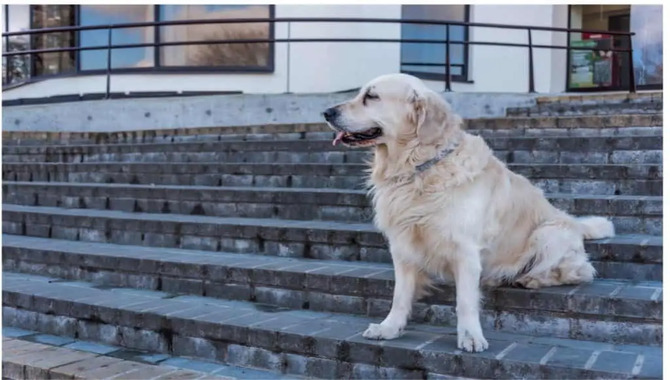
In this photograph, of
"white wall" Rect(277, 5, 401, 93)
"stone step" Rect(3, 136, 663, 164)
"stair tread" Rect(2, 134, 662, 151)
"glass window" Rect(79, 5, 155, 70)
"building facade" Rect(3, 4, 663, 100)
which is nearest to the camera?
"stone step" Rect(3, 136, 663, 164)

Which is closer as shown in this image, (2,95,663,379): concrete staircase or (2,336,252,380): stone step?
(2,95,663,379): concrete staircase

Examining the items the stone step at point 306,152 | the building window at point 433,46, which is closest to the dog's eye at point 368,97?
the stone step at point 306,152

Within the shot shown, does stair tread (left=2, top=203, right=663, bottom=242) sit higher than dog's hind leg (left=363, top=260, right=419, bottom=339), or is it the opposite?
stair tread (left=2, top=203, right=663, bottom=242)

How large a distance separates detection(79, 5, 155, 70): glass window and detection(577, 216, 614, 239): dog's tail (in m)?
10.1

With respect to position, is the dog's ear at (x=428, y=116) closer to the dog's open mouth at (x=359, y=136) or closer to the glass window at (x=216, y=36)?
the dog's open mouth at (x=359, y=136)

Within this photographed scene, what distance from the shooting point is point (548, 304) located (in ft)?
11.3

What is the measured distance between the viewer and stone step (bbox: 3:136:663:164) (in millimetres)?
5633

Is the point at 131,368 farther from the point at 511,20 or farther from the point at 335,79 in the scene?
the point at 511,20

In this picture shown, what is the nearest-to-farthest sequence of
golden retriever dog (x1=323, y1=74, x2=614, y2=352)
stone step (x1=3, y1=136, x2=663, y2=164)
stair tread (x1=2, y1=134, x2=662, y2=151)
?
golden retriever dog (x1=323, y1=74, x2=614, y2=352), stone step (x1=3, y1=136, x2=663, y2=164), stair tread (x1=2, y1=134, x2=662, y2=151)

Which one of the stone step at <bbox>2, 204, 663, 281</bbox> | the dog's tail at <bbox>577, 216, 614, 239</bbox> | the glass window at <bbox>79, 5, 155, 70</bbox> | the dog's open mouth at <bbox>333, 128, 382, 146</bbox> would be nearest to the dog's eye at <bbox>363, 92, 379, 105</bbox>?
the dog's open mouth at <bbox>333, 128, 382, 146</bbox>

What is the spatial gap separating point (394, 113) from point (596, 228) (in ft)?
5.71

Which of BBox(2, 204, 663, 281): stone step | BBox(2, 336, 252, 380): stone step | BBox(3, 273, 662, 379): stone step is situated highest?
BBox(2, 204, 663, 281): stone step

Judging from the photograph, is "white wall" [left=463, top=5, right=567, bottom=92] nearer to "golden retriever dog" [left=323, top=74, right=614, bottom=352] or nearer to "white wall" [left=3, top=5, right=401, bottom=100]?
"white wall" [left=3, top=5, right=401, bottom=100]

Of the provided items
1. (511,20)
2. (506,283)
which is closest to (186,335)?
(506,283)
